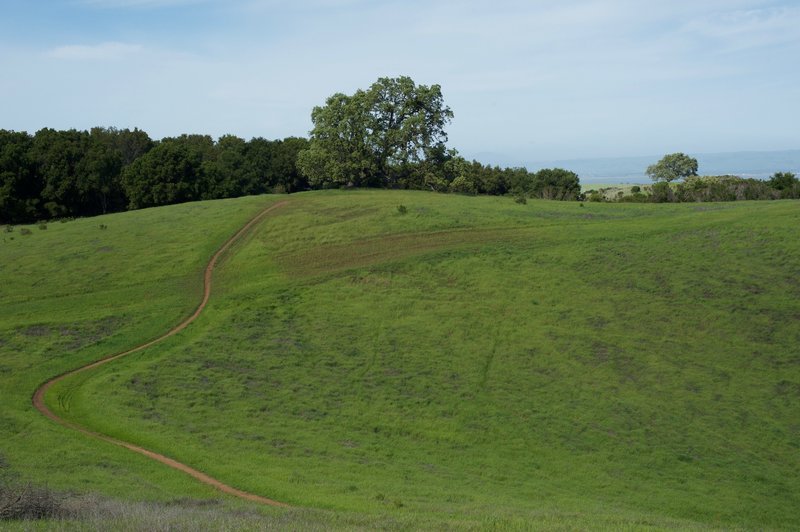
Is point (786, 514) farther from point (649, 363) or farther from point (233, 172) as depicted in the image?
point (233, 172)

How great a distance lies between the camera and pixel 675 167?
126 metres

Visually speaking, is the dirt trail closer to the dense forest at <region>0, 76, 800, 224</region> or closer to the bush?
the bush

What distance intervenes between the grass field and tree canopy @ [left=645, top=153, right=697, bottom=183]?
78.5m

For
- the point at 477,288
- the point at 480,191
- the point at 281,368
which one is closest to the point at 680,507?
the point at 281,368

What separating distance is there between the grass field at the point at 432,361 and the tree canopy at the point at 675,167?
78.5 m

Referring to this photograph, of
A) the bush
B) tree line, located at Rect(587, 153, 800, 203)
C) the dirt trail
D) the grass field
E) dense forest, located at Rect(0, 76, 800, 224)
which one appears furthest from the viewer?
dense forest, located at Rect(0, 76, 800, 224)

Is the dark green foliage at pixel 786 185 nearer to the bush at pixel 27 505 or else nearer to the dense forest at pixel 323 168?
the dense forest at pixel 323 168

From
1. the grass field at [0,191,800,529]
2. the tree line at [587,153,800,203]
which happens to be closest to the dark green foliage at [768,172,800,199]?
the tree line at [587,153,800,203]

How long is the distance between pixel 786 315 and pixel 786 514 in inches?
614

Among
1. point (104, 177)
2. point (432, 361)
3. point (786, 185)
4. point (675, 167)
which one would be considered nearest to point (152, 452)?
point (432, 361)

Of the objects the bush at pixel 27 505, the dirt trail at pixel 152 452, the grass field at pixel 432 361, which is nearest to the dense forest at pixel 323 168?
the grass field at pixel 432 361

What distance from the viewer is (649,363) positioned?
31.9 metres

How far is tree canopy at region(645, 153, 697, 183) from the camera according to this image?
12502cm

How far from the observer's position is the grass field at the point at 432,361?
2095 centimetres
